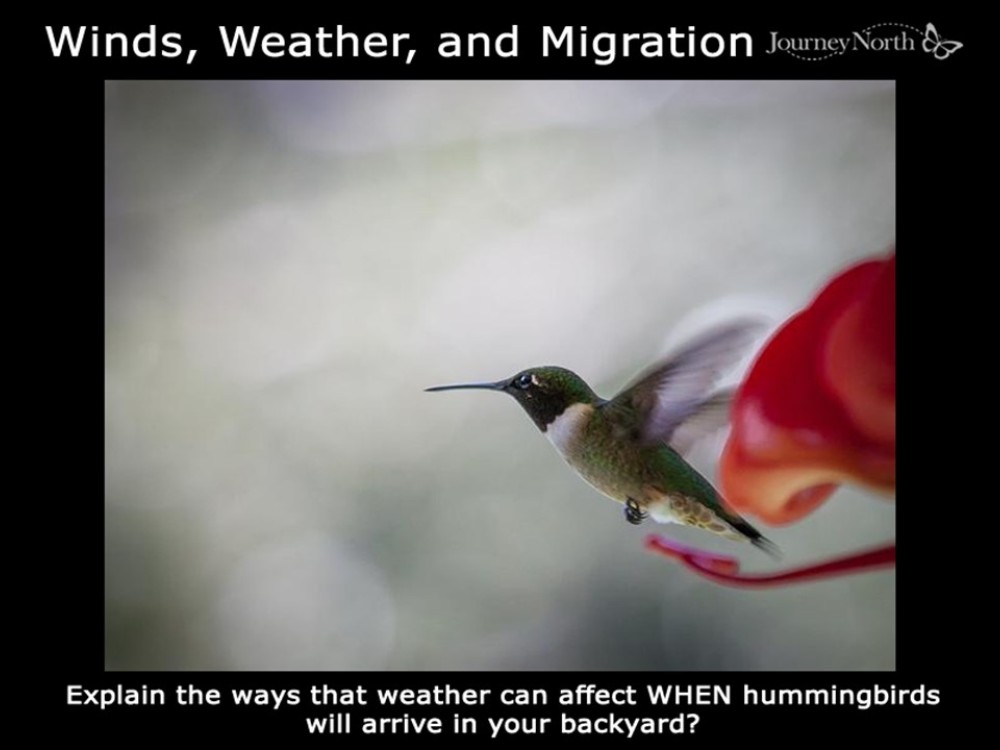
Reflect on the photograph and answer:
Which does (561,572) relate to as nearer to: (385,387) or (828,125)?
(385,387)

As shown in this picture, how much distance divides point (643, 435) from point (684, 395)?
3.2 inches

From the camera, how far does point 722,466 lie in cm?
108

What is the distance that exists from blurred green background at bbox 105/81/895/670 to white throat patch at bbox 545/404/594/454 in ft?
1.97

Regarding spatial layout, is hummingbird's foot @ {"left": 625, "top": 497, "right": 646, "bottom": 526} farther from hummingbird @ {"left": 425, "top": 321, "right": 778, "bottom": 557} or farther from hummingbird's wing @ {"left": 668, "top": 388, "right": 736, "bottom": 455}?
hummingbird's wing @ {"left": 668, "top": 388, "right": 736, "bottom": 455}

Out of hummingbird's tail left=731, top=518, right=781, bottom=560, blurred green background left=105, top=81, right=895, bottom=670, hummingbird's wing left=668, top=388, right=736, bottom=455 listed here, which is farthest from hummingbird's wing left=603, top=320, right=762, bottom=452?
blurred green background left=105, top=81, right=895, bottom=670

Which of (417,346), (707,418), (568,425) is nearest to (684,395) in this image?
(707,418)

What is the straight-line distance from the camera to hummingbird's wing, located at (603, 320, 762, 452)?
3.85 feet

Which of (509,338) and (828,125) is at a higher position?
(828,125)

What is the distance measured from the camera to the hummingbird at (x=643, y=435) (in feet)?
4.04
